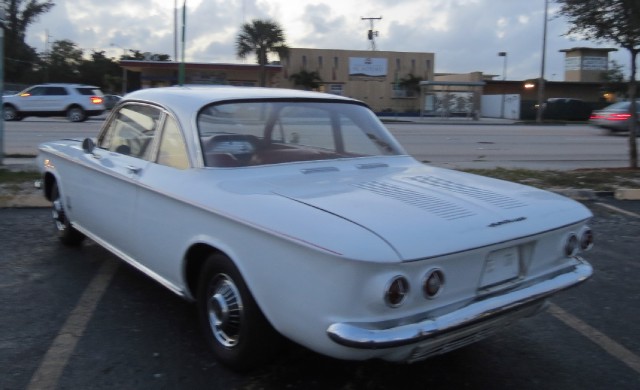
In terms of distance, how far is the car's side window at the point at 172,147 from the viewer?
12.5 ft

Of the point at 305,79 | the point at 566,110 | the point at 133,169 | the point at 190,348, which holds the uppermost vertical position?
the point at 305,79

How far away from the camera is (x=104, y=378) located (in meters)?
3.31

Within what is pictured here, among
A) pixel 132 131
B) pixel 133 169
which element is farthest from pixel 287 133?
pixel 132 131

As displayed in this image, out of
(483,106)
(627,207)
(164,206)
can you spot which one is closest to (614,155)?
(627,207)

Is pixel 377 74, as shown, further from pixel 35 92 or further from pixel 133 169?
pixel 133 169

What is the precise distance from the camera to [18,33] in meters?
60.2

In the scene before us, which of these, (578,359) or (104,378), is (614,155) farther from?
(104,378)

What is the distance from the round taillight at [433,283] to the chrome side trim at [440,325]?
0.12m

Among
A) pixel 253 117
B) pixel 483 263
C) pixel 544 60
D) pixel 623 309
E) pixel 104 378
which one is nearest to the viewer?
pixel 483 263

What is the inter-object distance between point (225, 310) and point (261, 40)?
40.3 metres

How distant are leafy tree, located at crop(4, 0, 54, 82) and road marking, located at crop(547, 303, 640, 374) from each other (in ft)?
208

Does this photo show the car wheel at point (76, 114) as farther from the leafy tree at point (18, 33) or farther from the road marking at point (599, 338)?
the leafy tree at point (18, 33)

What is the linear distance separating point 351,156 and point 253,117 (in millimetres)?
743

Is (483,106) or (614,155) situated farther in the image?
(483,106)
